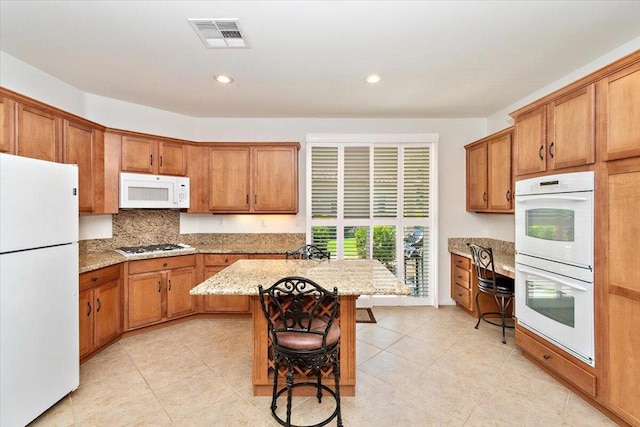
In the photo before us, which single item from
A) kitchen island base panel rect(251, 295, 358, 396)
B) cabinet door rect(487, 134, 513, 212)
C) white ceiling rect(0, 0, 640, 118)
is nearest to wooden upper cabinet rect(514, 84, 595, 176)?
white ceiling rect(0, 0, 640, 118)

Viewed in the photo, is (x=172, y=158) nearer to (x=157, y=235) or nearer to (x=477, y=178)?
(x=157, y=235)

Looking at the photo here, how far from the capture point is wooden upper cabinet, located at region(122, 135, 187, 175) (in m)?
3.40

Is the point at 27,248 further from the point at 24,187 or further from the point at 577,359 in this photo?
the point at 577,359

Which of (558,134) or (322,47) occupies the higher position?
(322,47)

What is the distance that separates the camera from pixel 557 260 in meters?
2.29

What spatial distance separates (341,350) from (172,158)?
3.14 meters

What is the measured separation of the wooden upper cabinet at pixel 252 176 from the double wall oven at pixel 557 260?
2.69m

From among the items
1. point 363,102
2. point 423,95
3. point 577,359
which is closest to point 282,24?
point 363,102

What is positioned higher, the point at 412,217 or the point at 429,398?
the point at 412,217

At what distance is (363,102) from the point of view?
359 cm

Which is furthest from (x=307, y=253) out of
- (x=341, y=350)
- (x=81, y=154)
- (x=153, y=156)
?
(x=81, y=154)

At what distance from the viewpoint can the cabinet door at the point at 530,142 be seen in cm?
249

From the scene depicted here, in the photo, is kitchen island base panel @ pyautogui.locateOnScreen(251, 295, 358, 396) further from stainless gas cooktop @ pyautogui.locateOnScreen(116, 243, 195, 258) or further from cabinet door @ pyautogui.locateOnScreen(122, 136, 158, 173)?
cabinet door @ pyautogui.locateOnScreen(122, 136, 158, 173)

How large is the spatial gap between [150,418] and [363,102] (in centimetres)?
369
